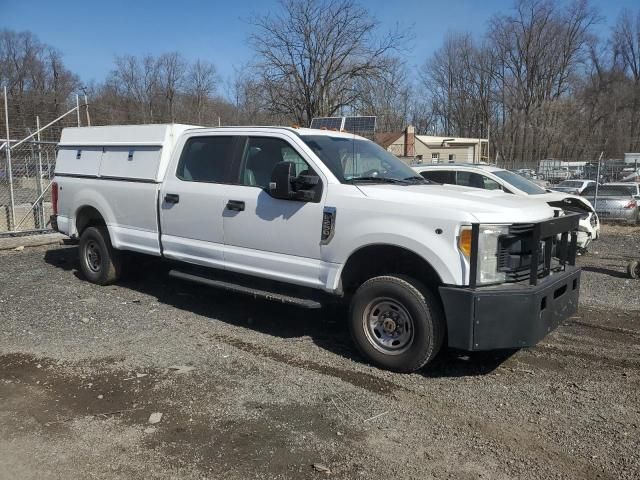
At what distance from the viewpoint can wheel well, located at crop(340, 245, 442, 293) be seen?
183 inches

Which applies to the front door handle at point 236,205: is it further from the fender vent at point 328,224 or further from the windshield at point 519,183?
the windshield at point 519,183

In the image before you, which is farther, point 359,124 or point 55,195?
point 359,124

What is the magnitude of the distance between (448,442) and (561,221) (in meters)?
2.18

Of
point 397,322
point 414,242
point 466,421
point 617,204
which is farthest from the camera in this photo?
point 617,204

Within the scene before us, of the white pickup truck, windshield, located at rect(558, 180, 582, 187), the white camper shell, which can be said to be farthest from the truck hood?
windshield, located at rect(558, 180, 582, 187)

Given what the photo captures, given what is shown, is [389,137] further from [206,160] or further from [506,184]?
[206,160]

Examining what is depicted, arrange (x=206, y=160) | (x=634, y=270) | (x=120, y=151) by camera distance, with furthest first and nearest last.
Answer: (x=634, y=270)
(x=120, y=151)
(x=206, y=160)

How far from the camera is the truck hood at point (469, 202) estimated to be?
430cm

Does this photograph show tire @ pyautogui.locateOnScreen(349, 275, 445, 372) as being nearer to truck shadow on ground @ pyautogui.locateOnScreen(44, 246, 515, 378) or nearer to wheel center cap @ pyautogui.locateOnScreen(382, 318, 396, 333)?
wheel center cap @ pyautogui.locateOnScreen(382, 318, 396, 333)

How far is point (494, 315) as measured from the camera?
423cm

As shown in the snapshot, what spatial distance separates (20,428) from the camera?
12.6 ft

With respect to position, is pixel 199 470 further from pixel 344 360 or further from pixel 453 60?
pixel 453 60

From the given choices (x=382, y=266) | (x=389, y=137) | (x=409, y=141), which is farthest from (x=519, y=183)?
(x=409, y=141)

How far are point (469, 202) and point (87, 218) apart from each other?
550 cm
